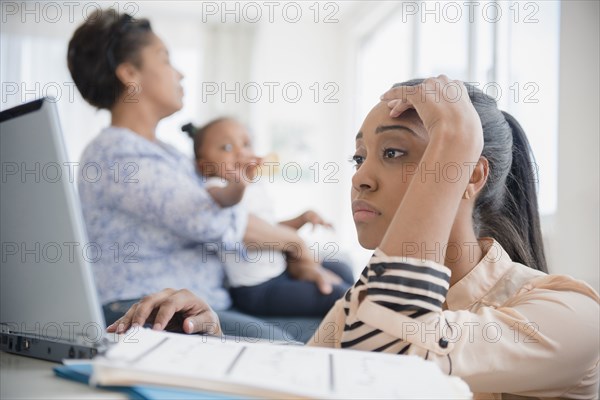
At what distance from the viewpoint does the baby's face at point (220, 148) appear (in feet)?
8.14

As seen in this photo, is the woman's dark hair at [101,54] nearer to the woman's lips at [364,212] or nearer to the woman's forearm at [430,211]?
the woman's lips at [364,212]

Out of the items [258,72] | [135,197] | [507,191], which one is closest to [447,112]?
[507,191]

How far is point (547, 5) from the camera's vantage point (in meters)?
2.26

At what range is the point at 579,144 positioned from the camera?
5.70 ft

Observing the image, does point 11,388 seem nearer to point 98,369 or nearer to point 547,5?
point 98,369

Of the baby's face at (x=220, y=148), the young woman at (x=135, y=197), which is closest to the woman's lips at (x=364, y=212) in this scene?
the young woman at (x=135, y=197)

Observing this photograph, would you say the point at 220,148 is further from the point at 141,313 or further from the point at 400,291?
the point at 400,291

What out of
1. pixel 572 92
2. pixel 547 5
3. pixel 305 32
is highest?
pixel 305 32

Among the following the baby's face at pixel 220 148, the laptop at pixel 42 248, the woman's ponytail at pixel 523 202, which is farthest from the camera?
the baby's face at pixel 220 148

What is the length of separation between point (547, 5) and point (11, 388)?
88.2 inches

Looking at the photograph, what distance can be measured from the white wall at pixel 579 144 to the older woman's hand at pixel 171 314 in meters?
1.16

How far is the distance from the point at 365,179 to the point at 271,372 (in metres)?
0.54

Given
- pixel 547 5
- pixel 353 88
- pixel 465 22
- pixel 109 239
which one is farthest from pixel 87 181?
pixel 353 88

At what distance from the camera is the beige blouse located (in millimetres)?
718
